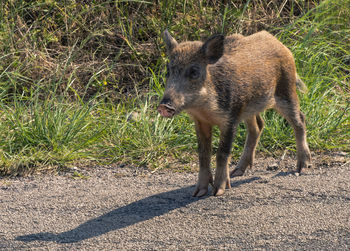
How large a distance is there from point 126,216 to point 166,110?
0.90 m

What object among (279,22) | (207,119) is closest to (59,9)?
(279,22)

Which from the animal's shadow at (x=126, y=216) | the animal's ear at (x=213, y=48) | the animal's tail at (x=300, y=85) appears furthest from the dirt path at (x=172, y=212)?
the animal's ear at (x=213, y=48)

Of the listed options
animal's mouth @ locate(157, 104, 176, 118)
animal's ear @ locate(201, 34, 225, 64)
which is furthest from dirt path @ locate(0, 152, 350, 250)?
animal's ear @ locate(201, 34, 225, 64)

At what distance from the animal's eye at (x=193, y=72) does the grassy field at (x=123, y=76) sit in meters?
1.53

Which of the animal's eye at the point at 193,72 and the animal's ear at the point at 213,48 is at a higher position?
the animal's ear at the point at 213,48

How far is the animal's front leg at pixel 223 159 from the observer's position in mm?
4953

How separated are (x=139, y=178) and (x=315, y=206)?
5.97 ft

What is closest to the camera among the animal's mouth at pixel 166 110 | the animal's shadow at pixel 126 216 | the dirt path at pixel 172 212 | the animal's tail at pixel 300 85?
the dirt path at pixel 172 212

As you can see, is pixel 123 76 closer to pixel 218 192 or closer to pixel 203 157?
pixel 203 157

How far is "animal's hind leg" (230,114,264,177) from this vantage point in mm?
5688

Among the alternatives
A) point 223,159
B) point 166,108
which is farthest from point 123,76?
point 166,108

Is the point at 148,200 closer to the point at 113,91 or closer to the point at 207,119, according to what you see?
the point at 207,119

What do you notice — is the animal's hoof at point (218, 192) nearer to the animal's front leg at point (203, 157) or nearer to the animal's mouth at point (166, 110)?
the animal's front leg at point (203, 157)

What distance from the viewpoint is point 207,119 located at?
4969mm
